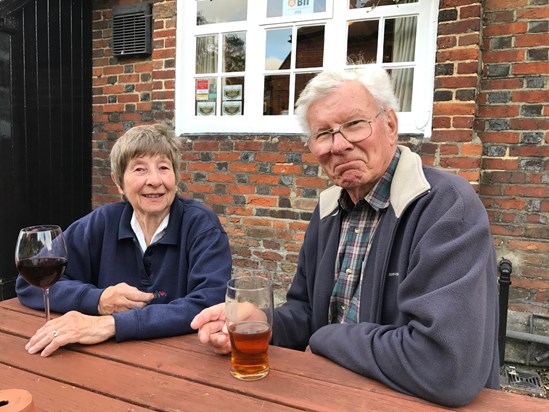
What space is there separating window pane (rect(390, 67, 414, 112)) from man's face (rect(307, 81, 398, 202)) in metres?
1.87

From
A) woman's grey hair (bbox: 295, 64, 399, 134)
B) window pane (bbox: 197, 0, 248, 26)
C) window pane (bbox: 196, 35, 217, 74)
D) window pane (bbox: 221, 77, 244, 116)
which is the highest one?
window pane (bbox: 197, 0, 248, 26)

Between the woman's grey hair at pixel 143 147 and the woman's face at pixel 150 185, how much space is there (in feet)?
0.06

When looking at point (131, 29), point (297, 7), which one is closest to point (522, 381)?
point (297, 7)

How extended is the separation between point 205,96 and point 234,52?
0.44 metres

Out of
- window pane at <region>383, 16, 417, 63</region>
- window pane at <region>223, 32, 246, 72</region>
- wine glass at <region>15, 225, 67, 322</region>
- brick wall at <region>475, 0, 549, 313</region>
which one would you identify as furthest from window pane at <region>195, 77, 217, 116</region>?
wine glass at <region>15, 225, 67, 322</region>

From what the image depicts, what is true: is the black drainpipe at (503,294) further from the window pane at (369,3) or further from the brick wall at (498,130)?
the window pane at (369,3)

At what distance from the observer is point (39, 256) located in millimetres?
1274

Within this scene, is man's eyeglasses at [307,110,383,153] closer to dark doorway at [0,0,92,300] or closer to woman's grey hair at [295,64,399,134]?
woman's grey hair at [295,64,399,134]

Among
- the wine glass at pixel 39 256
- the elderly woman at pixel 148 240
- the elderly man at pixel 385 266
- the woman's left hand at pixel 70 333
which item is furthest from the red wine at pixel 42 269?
the elderly man at pixel 385 266

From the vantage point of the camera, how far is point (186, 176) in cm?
389

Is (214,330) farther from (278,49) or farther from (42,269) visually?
(278,49)

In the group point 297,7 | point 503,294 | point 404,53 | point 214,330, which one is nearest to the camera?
point 214,330

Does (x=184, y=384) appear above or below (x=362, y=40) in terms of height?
below

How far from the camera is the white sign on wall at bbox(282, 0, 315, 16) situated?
3.47 meters
